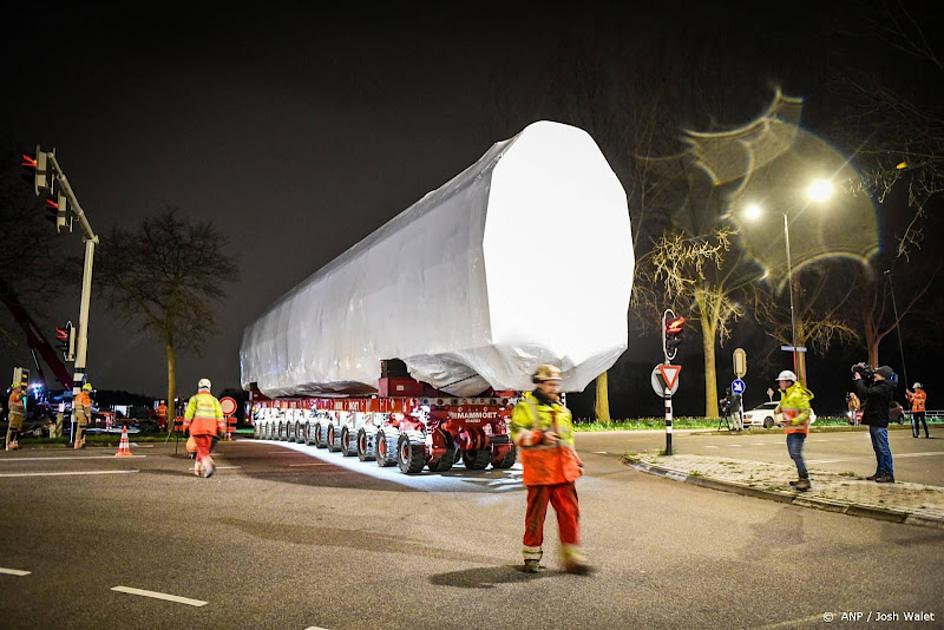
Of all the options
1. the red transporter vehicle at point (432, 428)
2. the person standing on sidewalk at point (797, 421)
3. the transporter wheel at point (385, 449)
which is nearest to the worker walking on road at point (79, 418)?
the red transporter vehicle at point (432, 428)

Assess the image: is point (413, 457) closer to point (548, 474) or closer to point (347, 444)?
point (347, 444)

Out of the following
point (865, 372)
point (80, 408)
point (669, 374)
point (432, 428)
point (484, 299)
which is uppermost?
point (484, 299)

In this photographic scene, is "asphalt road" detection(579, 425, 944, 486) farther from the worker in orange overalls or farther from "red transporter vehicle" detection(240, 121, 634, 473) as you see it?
the worker in orange overalls

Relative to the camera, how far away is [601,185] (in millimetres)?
10391

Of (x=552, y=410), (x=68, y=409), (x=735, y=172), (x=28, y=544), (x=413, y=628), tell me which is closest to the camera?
(x=413, y=628)

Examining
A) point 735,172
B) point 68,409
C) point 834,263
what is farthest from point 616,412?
point 68,409

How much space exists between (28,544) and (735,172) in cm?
2911

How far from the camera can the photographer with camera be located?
1024 cm

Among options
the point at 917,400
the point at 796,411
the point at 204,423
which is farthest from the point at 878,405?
the point at 917,400

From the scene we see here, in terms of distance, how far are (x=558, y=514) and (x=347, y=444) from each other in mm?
10442

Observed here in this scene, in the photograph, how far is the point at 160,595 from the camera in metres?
4.98

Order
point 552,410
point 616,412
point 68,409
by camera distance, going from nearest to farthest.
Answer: point 552,410 < point 68,409 < point 616,412

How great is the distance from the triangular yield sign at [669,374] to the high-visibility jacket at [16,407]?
49.1ft

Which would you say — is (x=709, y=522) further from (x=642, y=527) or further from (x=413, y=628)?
(x=413, y=628)
